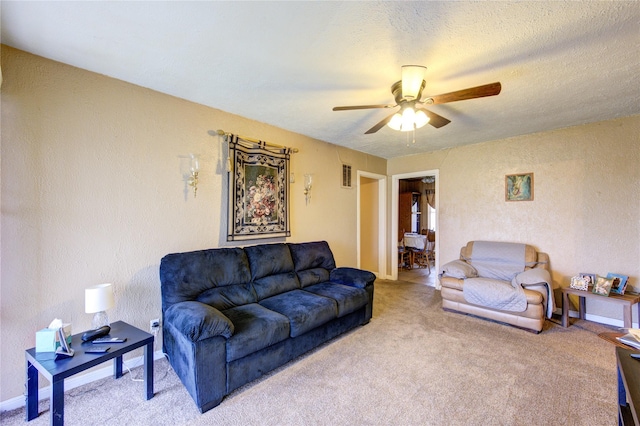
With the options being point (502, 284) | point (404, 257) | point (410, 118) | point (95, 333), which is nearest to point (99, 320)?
point (95, 333)

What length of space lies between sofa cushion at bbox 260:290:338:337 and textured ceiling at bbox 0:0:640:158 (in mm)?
1996

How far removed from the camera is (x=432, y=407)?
74.6 inches

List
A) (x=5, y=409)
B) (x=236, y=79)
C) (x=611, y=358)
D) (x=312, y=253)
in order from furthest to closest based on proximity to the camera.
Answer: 1. (x=312, y=253)
2. (x=611, y=358)
3. (x=236, y=79)
4. (x=5, y=409)

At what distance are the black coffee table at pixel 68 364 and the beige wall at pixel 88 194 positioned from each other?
0.90 feet

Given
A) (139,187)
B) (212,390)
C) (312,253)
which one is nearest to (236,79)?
(139,187)

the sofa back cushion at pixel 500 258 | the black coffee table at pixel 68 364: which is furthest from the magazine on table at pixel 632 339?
the black coffee table at pixel 68 364

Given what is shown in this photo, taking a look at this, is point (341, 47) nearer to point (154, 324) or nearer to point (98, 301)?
point (98, 301)

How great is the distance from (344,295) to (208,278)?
1375 millimetres

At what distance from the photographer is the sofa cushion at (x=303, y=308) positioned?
7.87 ft

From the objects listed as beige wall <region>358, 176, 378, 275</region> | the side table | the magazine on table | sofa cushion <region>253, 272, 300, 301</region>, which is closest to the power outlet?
sofa cushion <region>253, 272, 300, 301</region>

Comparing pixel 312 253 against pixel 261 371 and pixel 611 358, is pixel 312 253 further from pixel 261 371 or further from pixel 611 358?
pixel 611 358

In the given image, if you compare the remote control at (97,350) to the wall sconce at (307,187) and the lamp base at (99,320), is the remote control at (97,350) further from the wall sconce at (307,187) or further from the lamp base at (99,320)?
the wall sconce at (307,187)

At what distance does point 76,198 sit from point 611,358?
479 cm

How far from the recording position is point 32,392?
5.92 feet
